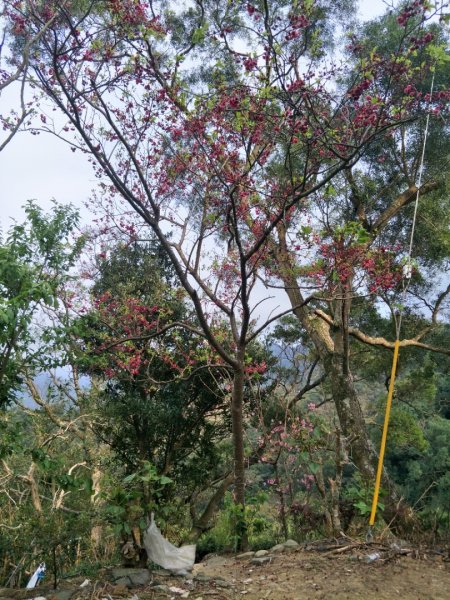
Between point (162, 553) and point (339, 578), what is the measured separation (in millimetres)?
1099

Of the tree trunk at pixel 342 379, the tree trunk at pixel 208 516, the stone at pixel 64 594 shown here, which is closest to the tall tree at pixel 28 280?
the stone at pixel 64 594

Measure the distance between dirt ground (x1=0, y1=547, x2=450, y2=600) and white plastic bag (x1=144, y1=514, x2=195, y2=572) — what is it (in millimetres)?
67

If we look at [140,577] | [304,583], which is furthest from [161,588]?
[304,583]

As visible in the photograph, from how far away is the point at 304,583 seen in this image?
3158 millimetres

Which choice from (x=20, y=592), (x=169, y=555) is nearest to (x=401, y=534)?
(x=169, y=555)

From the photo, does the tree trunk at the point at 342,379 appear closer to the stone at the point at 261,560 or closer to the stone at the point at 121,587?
the stone at the point at 261,560

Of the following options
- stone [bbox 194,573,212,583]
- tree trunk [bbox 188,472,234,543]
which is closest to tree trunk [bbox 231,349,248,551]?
stone [bbox 194,573,212,583]

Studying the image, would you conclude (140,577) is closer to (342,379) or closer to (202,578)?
(202,578)

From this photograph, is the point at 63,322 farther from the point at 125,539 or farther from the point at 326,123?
the point at 326,123

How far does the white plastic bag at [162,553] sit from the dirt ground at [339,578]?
0.84 feet

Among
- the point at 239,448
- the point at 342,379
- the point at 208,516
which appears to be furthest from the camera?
the point at 208,516

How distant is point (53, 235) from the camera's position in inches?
119

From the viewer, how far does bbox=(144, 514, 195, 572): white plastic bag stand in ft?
11.0

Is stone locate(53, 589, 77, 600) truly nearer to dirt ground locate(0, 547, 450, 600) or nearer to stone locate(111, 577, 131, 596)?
dirt ground locate(0, 547, 450, 600)
